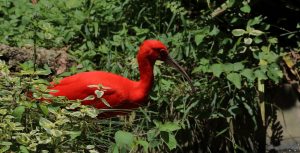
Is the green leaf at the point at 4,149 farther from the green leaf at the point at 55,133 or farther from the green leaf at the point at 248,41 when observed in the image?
the green leaf at the point at 248,41

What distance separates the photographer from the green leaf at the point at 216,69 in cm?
498

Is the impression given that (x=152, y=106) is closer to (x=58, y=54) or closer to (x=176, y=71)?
(x=176, y=71)

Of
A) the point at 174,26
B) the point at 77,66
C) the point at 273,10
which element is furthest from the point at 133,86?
the point at 273,10

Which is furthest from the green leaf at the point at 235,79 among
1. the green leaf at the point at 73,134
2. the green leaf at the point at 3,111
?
the green leaf at the point at 3,111

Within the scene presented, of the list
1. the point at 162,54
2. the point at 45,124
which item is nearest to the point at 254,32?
the point at 162,54

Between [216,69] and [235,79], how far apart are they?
0.57 feet

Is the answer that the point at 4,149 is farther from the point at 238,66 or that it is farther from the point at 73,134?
the point at 238,66

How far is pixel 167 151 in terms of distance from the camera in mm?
4902

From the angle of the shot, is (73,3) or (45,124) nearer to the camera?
(45,124)

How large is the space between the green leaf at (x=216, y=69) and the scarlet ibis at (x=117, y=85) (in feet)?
0.98

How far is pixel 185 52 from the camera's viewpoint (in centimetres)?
551

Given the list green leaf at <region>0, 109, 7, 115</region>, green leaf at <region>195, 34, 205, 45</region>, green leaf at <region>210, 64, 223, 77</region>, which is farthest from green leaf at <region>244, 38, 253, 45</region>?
green leaf at <region>0, 109, 7, 115</region>

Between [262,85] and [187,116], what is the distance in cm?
62

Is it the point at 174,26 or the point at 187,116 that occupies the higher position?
the point at 174,26
